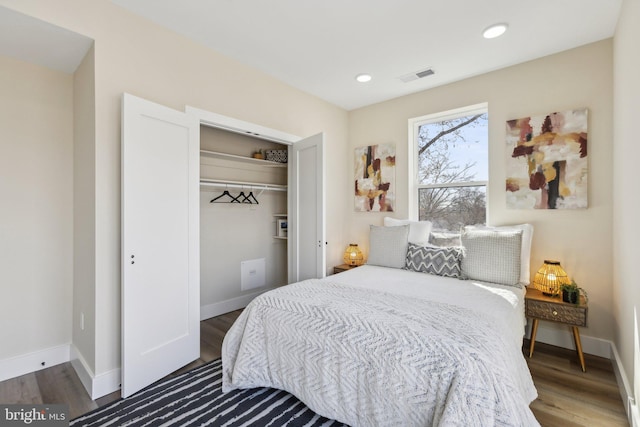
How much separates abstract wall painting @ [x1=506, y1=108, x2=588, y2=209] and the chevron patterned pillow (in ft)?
2.53

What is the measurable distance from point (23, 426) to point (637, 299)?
11.3 ft

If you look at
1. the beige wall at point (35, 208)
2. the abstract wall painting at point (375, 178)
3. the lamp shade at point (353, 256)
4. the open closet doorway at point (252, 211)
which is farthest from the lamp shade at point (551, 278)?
the beige wall at point (35, 208)

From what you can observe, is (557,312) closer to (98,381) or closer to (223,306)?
(223,306)

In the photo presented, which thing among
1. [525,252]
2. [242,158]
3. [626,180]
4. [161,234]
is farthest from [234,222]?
[626,180]

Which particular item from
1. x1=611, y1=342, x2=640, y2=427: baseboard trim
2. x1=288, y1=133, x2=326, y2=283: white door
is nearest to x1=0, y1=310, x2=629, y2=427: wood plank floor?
x1=611, y1=342, x2=640, y2=427: baseboard trim

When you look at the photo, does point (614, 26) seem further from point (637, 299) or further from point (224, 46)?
point (224, 46)

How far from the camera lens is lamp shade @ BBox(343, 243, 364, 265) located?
12.5ft

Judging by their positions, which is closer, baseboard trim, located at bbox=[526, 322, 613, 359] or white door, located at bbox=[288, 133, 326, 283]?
baseboard trim, located at bbox=[526, 322, 613, 359]

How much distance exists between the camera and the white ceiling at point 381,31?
6.92ft

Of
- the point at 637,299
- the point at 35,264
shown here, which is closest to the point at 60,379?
the point at 35,264

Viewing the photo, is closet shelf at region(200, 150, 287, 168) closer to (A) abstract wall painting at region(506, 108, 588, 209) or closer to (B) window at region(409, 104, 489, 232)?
(B) window at region(409, 104, 489, 232)

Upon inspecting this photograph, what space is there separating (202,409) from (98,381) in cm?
78

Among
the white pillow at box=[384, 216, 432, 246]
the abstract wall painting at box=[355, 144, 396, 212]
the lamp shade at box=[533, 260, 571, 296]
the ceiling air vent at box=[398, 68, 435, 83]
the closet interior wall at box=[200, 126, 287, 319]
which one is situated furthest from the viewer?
the abstract wall painting at box=[355, 144, 396, 212]

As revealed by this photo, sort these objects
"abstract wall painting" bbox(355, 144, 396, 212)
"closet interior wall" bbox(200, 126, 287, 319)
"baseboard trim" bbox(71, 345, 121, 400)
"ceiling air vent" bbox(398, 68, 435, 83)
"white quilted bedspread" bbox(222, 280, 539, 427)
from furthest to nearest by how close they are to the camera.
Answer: "abstract wall painting" bbox(355, 144, 396, 212) → "closet interior wall" bbox(200, 126, 287, 319) → "ceiling air vent" bbox(398, 68, 435, 83) → "baseboard trim" bbox(71, 345, 121, 400) → "white quilted bedspread" bbox(222, 280, 539, 427)
